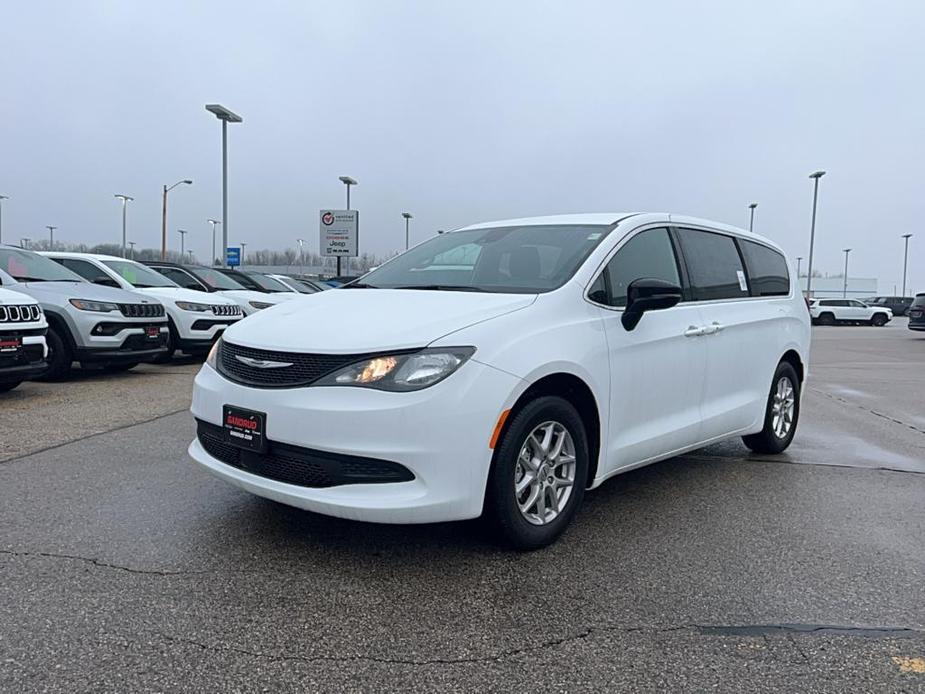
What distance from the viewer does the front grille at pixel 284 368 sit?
10.9 feet

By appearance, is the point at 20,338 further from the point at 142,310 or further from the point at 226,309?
the point at 226,309

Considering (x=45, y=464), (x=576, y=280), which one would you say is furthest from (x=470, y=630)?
(x=45, y=464)

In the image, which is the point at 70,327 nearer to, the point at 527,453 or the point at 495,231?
the point at 495,231

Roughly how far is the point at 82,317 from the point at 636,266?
693 cm

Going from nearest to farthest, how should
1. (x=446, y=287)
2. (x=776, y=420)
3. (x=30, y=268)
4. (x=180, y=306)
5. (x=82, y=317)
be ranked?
(x=446, y=287)
(x=776, y=420)
(x=82, y=317)
(x=30, y=268)
(x=180, y=306)

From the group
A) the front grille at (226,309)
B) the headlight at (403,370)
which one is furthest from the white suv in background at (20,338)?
the headlight at (403,370)

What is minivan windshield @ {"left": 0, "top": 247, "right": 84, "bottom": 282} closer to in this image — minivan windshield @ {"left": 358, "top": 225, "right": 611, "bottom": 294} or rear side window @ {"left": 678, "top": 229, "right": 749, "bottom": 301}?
minivan windshield @ {"left": 358, "top": 225, "right": 611, "bottom": 294}

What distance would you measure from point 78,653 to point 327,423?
1201mm

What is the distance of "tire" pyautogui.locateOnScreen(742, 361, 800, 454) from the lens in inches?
225

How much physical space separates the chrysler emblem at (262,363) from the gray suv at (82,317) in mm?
6135

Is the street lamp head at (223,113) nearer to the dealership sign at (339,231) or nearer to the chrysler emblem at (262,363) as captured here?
the dealership sign at (339,231)

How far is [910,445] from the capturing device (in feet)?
21.5

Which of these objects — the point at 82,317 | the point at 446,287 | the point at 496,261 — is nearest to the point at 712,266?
the point at 496,261

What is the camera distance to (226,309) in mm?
11680
